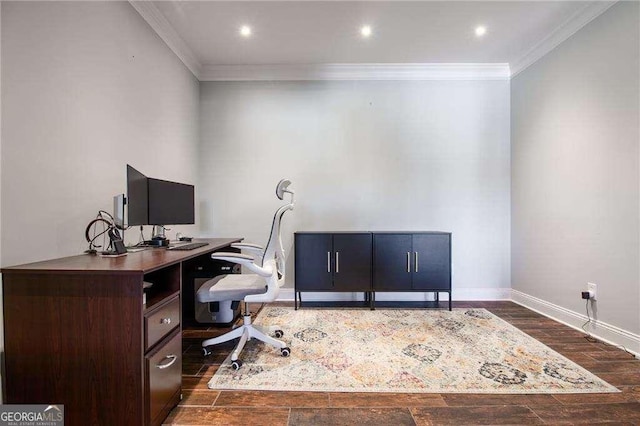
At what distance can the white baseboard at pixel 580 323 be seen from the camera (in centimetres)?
218

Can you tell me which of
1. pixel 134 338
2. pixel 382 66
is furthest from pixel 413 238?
pixel 134 338

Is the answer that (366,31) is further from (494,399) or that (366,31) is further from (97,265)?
(494,399)

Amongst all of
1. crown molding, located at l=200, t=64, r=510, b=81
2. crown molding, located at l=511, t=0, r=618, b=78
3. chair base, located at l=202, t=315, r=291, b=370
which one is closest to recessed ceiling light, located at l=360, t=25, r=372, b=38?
crown molding, located at l=200, t=64, r=510, b=81

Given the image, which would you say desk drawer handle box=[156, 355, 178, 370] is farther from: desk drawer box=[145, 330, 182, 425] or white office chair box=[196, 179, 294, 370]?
white office chair box=[196, 179, 294, 370]

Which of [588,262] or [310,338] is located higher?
[588,262]

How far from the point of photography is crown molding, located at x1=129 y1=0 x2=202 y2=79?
7.86 feet

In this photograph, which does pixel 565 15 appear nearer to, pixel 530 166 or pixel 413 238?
pixel 530 166

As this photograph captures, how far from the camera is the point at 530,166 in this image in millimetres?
3197

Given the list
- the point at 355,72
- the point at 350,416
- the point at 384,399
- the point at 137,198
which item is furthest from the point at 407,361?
the point at 355,72

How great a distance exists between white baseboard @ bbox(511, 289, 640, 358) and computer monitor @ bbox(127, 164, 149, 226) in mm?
3658

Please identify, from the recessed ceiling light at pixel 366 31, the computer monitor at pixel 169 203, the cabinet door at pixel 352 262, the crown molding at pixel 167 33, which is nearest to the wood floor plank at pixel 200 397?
the computer monitor at pixel 169 203

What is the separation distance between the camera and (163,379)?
4.67ft

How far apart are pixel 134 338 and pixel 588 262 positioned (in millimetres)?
3342

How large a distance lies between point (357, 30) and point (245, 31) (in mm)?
1074
